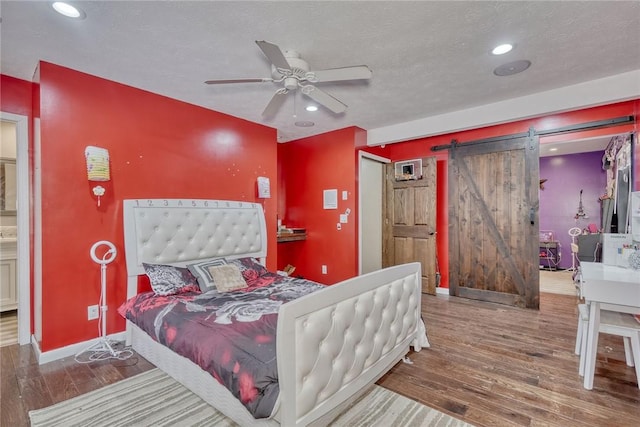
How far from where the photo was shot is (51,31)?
221 cm

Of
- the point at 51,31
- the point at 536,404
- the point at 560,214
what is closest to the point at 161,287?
the point at 51,31

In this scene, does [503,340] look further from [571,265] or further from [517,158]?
[571,265]

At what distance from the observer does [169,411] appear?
1992 millimetres

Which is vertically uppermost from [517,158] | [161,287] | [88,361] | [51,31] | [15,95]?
[51,31]

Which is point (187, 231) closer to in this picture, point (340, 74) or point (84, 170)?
point (84, 170)

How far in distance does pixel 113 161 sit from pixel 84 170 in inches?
10.2

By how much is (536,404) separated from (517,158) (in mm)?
3131

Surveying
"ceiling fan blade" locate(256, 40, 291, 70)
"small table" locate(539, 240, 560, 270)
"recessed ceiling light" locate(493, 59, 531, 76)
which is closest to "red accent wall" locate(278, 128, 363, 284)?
"recessed ceiling light" locate(493, 59, 531, 76)

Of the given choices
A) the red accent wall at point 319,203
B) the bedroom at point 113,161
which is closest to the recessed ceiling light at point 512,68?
the bedroom at point 113,161

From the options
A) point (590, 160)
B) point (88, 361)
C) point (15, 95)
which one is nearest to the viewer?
point (88, 361)

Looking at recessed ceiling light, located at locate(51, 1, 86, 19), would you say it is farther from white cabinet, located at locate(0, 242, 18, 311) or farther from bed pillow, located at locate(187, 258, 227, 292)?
white cabinet, located at locate(0, 242, 18, 311)

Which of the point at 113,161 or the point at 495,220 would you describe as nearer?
the point at 113,161

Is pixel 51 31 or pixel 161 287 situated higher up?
pixel 51 31

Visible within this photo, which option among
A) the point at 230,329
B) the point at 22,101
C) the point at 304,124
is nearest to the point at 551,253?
the point at 304,124
